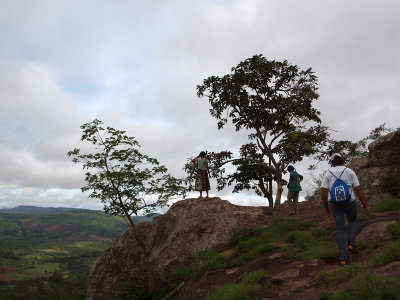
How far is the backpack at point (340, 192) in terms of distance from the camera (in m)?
7.45

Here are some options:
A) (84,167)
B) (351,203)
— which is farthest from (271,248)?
(84,167)

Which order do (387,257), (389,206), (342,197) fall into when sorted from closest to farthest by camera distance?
(387,257)
(342,197)
(389,206)

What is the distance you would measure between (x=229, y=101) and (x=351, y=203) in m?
12.3

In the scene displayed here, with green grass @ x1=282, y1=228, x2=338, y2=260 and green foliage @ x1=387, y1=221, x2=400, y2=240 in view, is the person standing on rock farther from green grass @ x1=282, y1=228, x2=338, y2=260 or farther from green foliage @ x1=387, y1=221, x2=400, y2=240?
green foliage @ x1=387, y1=221, x2=400, y2=240

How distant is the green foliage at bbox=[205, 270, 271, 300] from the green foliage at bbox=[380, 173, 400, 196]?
8.98m

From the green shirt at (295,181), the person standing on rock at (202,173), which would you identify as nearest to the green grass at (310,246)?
the green shirt at (295,181)

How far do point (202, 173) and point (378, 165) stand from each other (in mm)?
9083

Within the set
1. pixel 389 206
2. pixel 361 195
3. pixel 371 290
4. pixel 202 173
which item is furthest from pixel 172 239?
pixel 371 290

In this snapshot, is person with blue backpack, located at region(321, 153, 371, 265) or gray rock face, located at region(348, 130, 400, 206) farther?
gray rock face, located at region(348, 130, 400, 206)

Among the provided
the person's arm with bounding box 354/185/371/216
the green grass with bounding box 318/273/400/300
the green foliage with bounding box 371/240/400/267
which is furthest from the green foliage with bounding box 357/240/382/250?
the green grass with bounding box 318/273/400/300

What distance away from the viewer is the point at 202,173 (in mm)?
15555

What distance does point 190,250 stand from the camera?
12703 mm

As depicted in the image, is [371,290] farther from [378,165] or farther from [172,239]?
[378,165]

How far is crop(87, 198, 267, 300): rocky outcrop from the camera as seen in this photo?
12.8 metres
